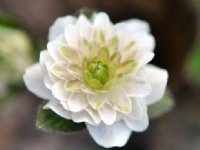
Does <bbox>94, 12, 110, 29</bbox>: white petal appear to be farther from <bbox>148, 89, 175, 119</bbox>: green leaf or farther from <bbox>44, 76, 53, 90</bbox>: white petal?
<bbox>148, 89, 175, 119</bbox>: green leaf

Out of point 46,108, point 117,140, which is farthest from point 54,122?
point 117,140

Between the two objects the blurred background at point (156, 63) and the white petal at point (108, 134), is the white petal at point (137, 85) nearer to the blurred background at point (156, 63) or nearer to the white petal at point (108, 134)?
the white petal at point (108, 134)

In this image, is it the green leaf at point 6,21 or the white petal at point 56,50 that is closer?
the white petal at point 56,50

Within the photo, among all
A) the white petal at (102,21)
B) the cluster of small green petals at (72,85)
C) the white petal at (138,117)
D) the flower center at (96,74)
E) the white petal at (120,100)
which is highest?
the white petal at (102,21)

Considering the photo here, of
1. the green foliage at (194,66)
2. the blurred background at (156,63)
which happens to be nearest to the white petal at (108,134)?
the blurred background at (156,63)

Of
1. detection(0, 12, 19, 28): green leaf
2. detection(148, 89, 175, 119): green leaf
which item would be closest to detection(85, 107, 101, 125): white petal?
detection(148, 89, 175, 119): green leaf

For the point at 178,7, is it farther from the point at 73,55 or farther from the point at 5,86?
the point at 73,55

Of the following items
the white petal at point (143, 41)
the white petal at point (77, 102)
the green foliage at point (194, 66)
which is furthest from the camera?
the green foliage at point (194, 66)

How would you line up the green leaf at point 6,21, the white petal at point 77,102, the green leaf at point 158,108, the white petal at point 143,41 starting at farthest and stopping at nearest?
the green leaf at point 6,21 < the green leaf at point 158,108 < the white petal at point 143,41 < the white petal at point 77,102
